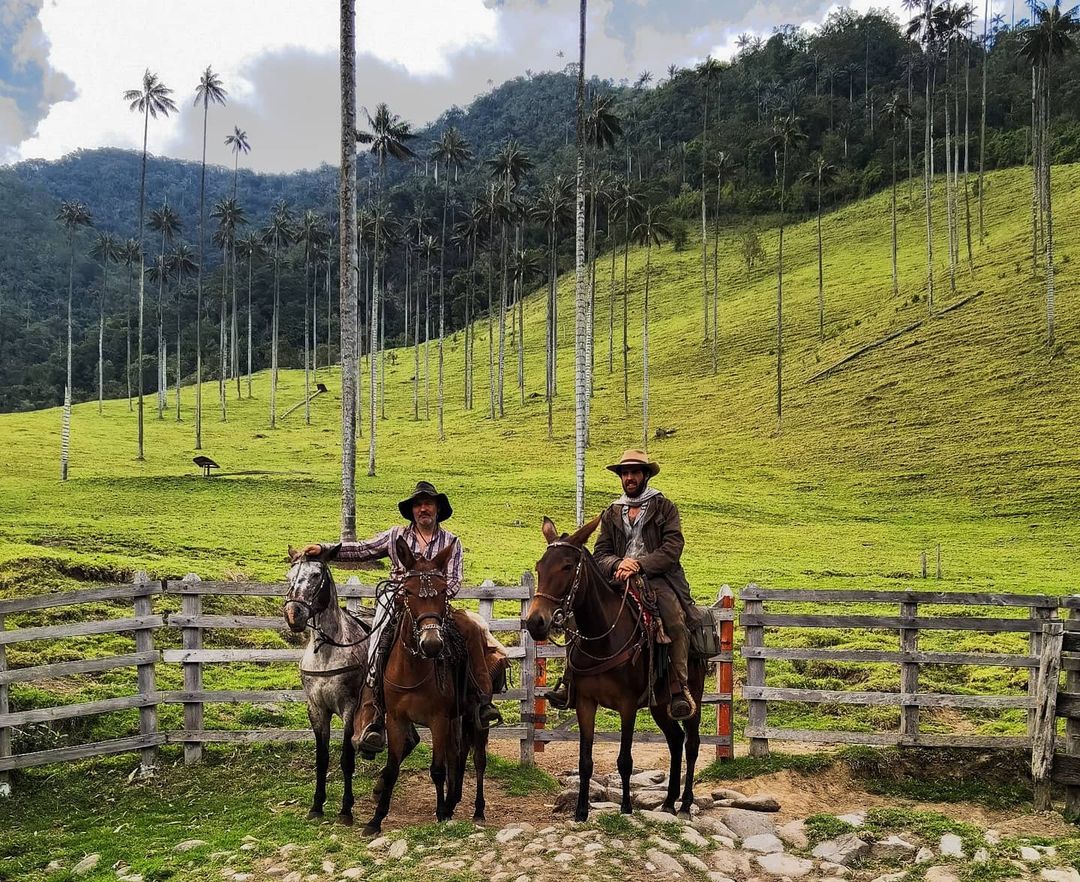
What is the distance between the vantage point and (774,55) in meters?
135

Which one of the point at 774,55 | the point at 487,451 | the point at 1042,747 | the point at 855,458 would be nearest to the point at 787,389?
the point at 855,458

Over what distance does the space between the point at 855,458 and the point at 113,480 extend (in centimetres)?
3784

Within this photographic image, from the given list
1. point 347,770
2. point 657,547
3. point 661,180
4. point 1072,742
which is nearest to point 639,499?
point 657,547

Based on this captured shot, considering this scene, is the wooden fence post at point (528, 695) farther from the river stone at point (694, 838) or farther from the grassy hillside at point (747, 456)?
the grassy hillside at point (747, 456)

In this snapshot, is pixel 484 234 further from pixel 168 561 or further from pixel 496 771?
pixel 496 771

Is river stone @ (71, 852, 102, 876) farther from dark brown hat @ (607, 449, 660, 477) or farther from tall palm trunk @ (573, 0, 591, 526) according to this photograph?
tall palm trunk @ (573, 0, 591, 526)

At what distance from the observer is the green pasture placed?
57.8 feet

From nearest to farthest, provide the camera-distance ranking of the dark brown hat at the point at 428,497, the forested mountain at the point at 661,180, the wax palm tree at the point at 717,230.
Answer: the dark brown hat at the point at 428,497
the wax palm tree at the point at 717,230
the forested mountain at the point at 661,180

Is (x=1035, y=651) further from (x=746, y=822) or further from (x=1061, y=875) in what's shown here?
(x=746, y=822)

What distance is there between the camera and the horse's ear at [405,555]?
22.7 feet

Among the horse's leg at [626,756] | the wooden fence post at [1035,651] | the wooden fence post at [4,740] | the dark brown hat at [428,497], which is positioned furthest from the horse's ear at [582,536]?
the wooden fence post at [4,740]

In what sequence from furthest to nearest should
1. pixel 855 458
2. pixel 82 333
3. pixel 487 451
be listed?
pixel 82 333, pixel 487 451, pixel 855 458

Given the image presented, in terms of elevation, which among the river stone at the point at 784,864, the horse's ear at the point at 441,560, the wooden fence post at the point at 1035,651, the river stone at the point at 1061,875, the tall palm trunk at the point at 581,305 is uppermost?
the tall palm trunk at the point at 581,305

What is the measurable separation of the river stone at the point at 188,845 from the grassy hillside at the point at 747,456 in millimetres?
8493
